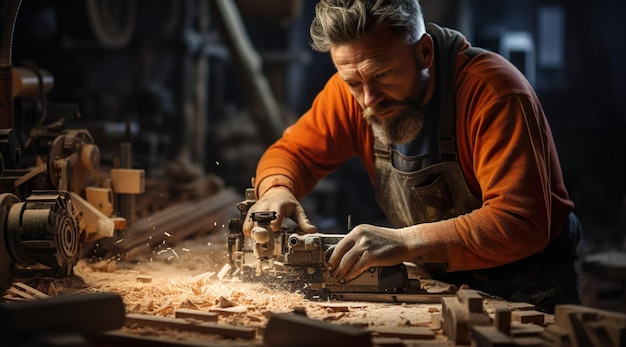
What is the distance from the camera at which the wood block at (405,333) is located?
2.88 meters

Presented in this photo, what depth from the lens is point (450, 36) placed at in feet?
13.3

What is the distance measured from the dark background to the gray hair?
15.2 feet

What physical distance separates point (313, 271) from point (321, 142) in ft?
3.76

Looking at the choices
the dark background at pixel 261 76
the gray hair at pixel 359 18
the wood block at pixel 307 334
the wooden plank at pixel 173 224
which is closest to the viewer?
the wood block at pixel 307 334

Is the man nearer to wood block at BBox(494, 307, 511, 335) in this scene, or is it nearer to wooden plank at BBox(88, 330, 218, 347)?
wood block at BBox(494, 307, 511, 335)

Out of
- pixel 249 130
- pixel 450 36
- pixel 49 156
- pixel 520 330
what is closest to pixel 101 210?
pixel 49 156

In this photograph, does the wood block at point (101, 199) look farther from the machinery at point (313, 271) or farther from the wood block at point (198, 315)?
the wood block at point (198, 315)

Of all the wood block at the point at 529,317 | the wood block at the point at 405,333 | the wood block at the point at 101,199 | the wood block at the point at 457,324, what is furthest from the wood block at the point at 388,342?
the wood block at the point at 101,199

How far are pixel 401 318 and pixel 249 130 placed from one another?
8.85m

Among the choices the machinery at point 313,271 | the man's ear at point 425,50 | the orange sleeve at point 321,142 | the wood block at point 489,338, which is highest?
the man's ear at point 425,50

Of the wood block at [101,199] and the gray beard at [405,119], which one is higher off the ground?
the gray beard at [405,119]

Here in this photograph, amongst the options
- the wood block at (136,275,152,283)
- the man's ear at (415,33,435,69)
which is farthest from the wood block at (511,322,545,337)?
the wood block at (136,275,152,283)

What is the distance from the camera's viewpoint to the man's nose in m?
3.77

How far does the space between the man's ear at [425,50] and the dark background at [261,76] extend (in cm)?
471
